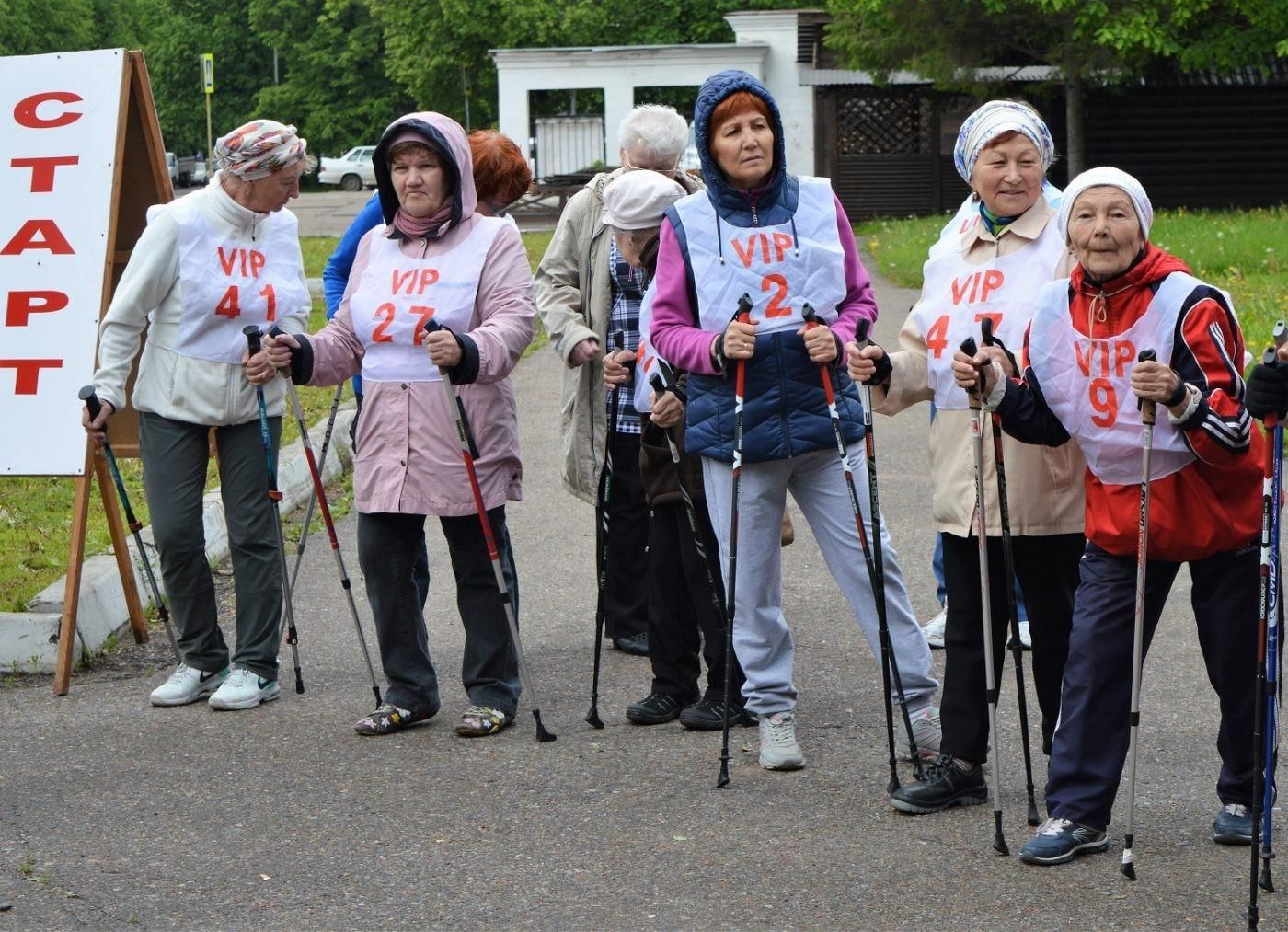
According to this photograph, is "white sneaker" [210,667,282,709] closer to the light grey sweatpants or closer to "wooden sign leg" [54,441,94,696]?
"wooden sign leg" [54,441,94,696]

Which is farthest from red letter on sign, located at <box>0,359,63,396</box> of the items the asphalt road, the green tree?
the green tree

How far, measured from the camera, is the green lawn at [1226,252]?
14.5m

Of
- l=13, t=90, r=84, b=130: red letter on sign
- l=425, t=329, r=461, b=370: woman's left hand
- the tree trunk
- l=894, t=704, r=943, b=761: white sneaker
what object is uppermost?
the tree trunk

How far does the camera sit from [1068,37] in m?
29.2

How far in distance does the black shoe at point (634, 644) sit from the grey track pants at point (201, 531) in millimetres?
1358

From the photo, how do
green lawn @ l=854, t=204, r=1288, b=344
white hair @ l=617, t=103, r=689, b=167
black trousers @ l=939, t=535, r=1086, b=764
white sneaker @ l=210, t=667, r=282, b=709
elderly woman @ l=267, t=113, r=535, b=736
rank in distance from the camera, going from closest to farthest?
black trousers @ l=939, t=535, r=1086, b=764, elderly woman @ l=267, t=113, r=535, b=736, white hair @ l=617, t=103, r=689, b=167, white sneaker @ l=210, t=667, r=282, b=709, green lawn @ l=854, t=204, r=1288, b=344

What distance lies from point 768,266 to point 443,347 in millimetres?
1042

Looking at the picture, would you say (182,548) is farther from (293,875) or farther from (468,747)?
(293,875)

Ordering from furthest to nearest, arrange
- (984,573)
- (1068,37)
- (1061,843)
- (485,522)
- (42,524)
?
(1068,37)
(42,524)
(485,522)
(984,573)
(1061,843)

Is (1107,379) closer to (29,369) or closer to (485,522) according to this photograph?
(485,522)

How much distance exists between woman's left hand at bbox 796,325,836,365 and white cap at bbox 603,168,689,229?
3.13ft

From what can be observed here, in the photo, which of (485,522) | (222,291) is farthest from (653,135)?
(222,291)

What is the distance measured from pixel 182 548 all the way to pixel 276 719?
716mm

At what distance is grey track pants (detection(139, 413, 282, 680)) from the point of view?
625 centimetres
